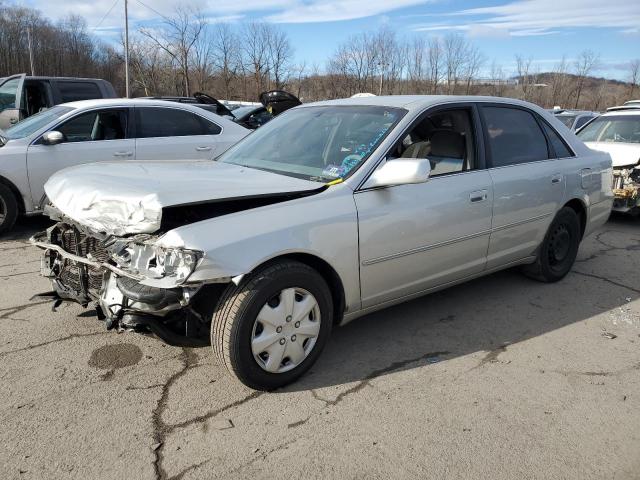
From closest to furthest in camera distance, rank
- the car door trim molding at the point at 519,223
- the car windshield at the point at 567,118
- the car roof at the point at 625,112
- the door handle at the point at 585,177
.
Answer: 1. the car door trim molding at the point at 519,223
2. the door handle at the point at 585,177
3. the car roof at the point at 625,112
4. the car windshield at the point at 567,118

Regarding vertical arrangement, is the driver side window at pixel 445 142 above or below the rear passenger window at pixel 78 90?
below

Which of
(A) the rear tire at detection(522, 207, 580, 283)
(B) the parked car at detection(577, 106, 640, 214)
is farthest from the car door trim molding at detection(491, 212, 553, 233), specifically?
(B) the parked car at detection(577, 106, 640, 214)

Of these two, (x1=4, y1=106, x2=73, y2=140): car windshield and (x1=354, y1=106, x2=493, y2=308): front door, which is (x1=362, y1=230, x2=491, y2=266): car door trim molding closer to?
(x1=354, y1=106, x2=493, y2=308): front door

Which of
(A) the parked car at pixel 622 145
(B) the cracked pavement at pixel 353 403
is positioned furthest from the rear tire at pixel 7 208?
(A) the parked car at pixel 622 145

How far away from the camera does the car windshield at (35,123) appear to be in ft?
21.0

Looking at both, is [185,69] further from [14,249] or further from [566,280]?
[566,280]

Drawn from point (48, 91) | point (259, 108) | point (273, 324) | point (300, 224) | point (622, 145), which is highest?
point (48, 91)

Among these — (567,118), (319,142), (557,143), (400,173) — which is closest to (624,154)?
(557,143)

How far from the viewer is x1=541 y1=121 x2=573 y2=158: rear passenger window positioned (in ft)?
15.5

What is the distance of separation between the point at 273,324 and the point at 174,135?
16.0 ft

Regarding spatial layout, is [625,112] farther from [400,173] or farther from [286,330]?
[286,330]

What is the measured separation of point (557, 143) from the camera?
4770 millimetres

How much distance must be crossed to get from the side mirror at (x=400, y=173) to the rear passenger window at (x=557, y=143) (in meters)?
2.10

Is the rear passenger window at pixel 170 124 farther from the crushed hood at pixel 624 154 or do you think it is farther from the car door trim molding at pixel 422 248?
the crushed hood at pixel 624 154
